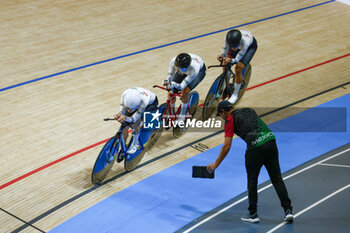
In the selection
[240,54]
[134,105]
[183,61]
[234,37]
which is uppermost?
[234,37]

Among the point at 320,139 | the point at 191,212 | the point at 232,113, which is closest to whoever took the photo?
the point at 232,113

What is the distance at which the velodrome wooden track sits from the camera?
614cm

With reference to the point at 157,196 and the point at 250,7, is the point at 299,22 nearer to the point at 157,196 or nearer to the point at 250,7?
the point at 250,7

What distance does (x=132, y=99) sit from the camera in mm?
5625

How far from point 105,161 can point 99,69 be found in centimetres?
318

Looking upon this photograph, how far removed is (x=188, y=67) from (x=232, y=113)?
4.88ft

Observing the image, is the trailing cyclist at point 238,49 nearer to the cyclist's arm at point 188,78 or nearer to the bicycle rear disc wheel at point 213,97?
the bicycle rear disc wheel at point 213,97

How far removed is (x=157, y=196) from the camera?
590cm

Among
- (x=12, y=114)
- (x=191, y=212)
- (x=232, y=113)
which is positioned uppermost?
(x=232, y=113)

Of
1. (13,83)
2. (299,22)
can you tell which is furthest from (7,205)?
(299,22)

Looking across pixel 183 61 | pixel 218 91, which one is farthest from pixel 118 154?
pixel 218 91

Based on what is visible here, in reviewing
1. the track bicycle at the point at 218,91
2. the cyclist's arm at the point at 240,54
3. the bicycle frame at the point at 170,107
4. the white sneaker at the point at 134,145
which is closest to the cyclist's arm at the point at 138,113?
the white sneaker at the point at 134,145

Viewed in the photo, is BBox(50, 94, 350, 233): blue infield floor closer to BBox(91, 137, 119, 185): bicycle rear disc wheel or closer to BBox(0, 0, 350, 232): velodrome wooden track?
BBox(0, 0, 350, 232): velodrome wooden track

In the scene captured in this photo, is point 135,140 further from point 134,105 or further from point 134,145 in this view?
point 134,105
